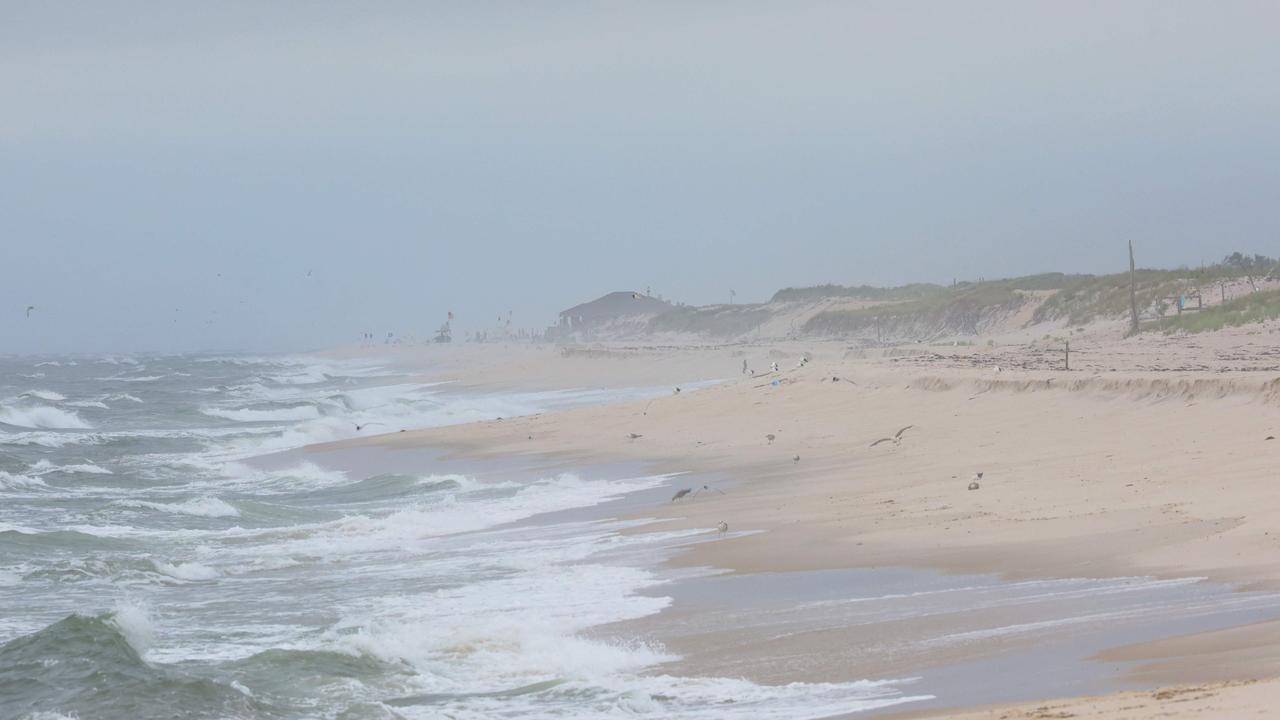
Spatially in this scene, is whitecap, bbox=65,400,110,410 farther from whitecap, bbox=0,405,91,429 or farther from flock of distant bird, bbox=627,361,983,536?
flock of distant bird, bbox=627,361,983,536

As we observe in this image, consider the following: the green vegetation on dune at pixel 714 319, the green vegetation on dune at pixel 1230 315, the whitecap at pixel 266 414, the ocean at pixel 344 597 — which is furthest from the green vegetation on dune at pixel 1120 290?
the green vegetation on dune at pixel 714 319

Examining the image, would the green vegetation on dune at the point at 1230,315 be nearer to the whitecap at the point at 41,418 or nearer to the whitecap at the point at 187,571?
the whitecap at the point at 187,571

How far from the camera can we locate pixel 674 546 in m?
14.8

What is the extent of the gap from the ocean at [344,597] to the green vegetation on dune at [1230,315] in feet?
68.3

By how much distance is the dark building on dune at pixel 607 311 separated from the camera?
6299 inches

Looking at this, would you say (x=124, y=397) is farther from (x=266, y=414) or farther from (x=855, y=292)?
(x=855, y=292)

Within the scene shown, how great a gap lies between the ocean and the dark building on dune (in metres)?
129

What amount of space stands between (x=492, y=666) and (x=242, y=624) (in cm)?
330

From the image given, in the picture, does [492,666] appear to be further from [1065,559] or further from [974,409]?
[974,409]

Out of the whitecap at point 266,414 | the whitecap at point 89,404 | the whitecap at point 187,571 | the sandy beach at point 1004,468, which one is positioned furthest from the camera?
the whitecap at point 89,404

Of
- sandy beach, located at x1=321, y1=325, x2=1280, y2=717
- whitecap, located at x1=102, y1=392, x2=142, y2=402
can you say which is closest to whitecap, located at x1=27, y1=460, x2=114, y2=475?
sandy beach, located at x1=321, y1=325, x2=1280, y2=717

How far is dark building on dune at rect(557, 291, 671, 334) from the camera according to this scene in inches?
6299

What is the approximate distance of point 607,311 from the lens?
170250 mm

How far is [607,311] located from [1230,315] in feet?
442
